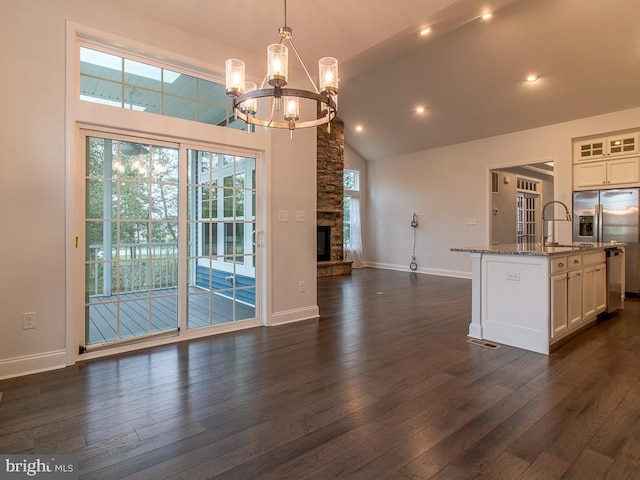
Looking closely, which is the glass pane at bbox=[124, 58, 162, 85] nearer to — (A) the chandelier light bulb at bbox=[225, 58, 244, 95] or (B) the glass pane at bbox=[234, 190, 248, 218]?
(B) the glass pane at bbox=[234, 190, 248, 218]

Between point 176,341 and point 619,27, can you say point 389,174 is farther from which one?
point 176,341

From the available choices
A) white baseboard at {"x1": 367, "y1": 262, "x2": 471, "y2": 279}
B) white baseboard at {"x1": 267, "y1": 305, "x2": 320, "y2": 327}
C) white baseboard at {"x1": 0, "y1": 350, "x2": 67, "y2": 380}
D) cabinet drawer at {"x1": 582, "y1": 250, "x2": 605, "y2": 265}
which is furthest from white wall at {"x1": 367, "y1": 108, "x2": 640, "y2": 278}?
white baseboard at {"x1": 0, "y1": 350, "x2": 67, "y2": 380}

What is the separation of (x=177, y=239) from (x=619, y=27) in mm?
Answer: 5880

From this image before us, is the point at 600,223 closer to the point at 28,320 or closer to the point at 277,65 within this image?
the point at 277,65

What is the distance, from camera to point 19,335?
8.63 ft

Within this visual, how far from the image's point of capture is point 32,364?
2.66 metres

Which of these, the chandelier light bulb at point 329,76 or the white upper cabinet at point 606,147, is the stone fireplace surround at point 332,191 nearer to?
the white upper cabinet at point 606,147

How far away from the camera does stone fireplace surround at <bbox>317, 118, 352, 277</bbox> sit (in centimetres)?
840

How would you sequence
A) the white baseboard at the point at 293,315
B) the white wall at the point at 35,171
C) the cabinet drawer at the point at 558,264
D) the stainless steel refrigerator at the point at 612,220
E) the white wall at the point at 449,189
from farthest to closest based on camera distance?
the white wall at the point at 449,189 → the stainless steel refrigerator at the point at 612,220 → the white baseboard at the point at 293,315 → the cabinet drawer at the point at 558,264 → the white wall at the point at 35,171

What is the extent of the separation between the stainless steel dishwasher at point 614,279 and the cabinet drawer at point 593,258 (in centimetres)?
17

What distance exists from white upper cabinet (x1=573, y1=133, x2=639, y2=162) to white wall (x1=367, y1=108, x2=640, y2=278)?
164mm

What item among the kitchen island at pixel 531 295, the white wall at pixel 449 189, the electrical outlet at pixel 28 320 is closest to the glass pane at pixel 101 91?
the electrical outlet at pixel 28 320

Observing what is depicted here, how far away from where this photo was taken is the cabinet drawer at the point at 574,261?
3.33 m

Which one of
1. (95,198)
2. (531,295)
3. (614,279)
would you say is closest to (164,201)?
(95,198)
